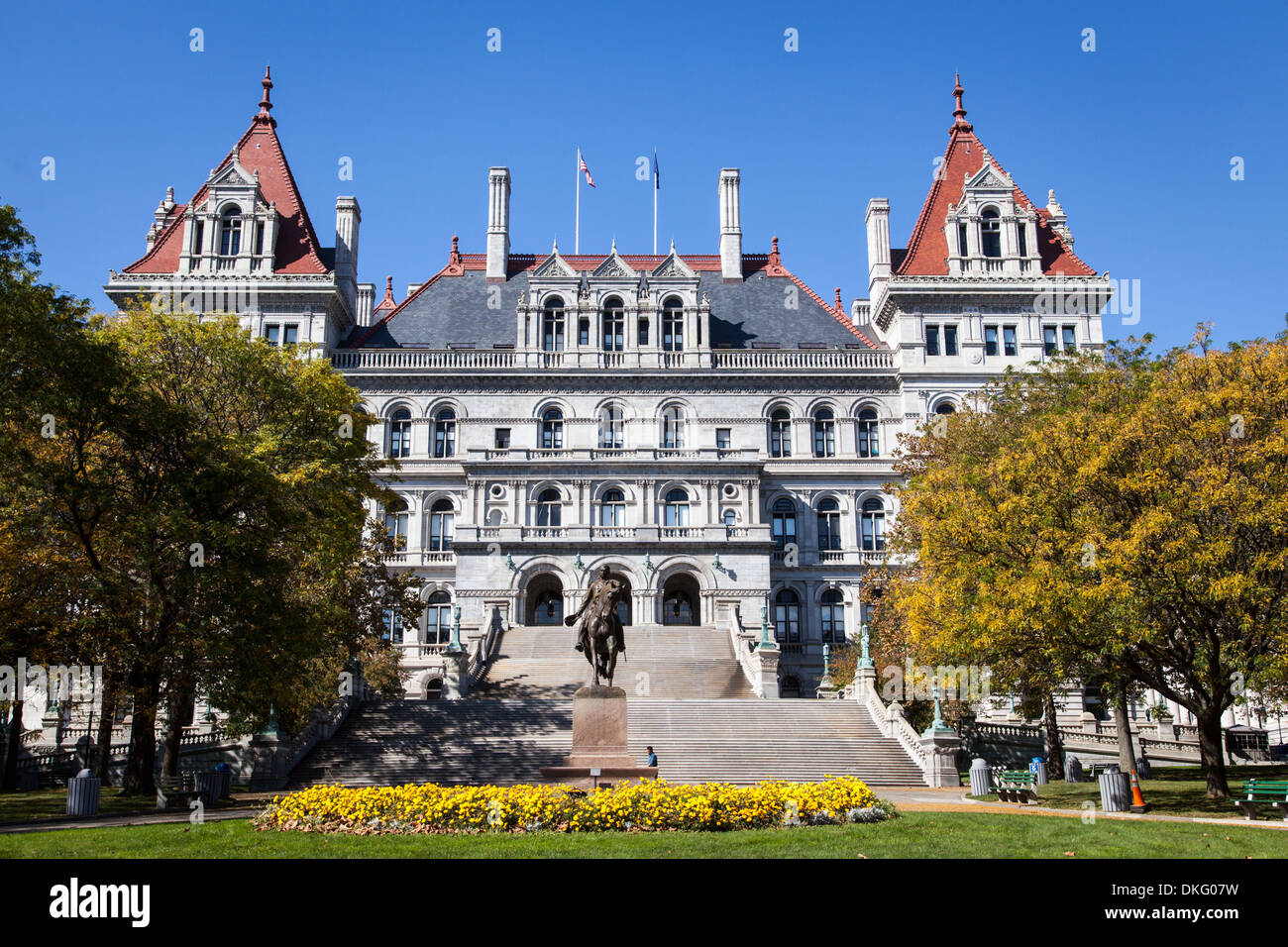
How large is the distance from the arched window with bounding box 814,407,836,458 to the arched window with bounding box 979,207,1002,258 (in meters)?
11.8

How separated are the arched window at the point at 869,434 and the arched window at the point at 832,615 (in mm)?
7417

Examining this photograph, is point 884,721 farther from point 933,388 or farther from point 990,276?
point 990,276

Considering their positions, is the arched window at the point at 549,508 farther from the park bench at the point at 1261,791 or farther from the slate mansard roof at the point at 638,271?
the park bench at the point at 1261,791

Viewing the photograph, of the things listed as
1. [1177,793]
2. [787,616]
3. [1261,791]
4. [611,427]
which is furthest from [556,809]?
[611,427]

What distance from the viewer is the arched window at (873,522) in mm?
52094

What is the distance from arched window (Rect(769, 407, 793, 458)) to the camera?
2106 inches

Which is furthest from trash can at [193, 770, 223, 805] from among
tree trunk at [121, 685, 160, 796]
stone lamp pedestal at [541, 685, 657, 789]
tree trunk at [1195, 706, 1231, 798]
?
tree trunk at [1195, 706, 1231, 798]

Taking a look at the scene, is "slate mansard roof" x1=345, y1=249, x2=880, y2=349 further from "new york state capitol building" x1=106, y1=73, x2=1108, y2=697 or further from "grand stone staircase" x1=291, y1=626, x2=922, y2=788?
"grand stone staircase" x1=291, y1=626, x2=922, y2=788

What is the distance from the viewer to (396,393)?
5306 cm

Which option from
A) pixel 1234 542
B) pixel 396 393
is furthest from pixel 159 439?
pixel 396 393

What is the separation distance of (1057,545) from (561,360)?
1295 inches

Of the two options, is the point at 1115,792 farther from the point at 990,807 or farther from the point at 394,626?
the point at 394,626

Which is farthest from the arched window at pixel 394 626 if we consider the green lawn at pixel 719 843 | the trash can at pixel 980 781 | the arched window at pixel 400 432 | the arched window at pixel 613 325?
the green lawn at pixel 719 843
